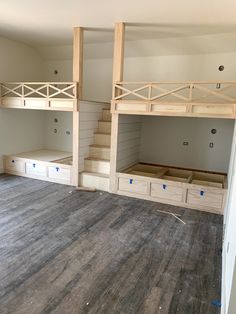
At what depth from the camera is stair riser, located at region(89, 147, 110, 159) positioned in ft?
18.7

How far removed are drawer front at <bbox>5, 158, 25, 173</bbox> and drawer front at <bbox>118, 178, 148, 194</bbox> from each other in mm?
2660

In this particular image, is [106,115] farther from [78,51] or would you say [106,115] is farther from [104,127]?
[78,51]

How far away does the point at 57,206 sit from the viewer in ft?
14.4

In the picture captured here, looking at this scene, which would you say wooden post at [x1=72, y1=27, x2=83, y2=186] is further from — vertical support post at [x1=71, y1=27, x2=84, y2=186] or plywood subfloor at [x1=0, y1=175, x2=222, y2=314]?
plywood subfloor at [x1=0, y1=175, x2=222, y2=314]

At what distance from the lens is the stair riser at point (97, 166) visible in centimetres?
546

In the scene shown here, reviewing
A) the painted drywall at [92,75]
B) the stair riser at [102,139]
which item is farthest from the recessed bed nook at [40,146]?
the painted drywall at [92,75]

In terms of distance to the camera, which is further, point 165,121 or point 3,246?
point 165,121

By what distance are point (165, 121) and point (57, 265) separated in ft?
15.5

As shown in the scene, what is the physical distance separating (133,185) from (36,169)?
2.51 m

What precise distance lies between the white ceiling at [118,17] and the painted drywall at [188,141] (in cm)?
209

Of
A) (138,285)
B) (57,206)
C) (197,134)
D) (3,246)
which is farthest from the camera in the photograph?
(197,134)

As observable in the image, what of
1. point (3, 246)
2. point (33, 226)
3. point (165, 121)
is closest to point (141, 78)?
point (165, 121)

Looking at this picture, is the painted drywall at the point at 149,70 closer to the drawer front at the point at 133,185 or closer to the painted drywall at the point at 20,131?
the painted drywall at the point at 20,131

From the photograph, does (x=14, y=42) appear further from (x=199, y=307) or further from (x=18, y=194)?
(x=199, y=307)
